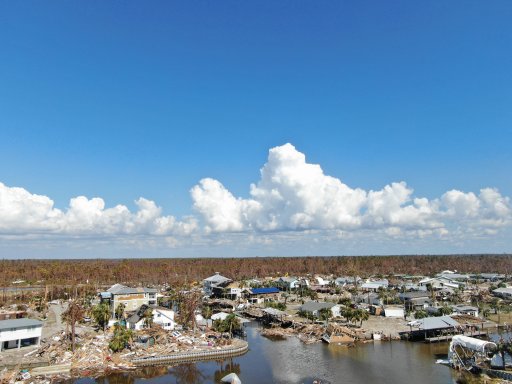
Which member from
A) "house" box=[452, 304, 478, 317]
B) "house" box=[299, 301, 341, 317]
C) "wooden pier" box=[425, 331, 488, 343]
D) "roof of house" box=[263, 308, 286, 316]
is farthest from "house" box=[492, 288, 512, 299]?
"roof of house" box=[263, 308, 286, 316]

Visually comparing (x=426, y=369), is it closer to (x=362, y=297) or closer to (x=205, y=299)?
(x=362, y=297)

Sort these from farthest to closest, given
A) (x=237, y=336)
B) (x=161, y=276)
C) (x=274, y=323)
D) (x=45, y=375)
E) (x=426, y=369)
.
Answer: (x=161, y=276) < (x=274, y=323) < (x=237, y=336) < (x=426, y=369) < (x=45, y=375)

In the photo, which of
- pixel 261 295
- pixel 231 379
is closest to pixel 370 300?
pixel 261 295

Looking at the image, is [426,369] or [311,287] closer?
[426,369]

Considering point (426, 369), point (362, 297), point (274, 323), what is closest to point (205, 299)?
point (274, 323)

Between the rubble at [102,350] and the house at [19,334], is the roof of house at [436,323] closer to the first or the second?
the rubble at [102,350]

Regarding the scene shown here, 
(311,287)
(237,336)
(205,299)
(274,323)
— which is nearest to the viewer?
(237,336)
